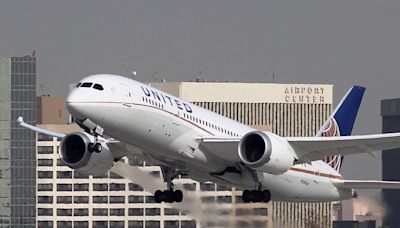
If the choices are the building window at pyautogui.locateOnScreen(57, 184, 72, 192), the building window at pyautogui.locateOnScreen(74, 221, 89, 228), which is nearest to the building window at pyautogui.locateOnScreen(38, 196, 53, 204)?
the building window at pyautogui.locateOnScreen(57, 184, 72, 192)

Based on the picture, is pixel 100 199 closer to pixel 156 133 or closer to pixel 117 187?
pixel 117 187

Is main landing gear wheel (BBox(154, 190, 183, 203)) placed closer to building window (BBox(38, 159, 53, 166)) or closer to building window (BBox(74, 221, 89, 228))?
building window (BBox(74, 221, 89, 228))

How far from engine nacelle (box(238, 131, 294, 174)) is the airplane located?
0.18ft

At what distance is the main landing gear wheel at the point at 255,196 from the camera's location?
289 ft

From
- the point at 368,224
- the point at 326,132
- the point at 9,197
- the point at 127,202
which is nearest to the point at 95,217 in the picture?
the point at 127,202

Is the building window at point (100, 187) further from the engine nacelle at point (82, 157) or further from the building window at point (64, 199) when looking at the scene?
the engine nacelle at point (82, 157)

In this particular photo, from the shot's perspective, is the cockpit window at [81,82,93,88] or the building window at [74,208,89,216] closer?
the cockpit window at [81,82,93,88]

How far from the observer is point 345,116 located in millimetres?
104312

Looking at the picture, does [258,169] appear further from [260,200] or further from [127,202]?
[127,202]

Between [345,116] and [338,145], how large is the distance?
51.5ft

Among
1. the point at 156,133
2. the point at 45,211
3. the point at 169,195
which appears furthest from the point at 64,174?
the point at 156,133

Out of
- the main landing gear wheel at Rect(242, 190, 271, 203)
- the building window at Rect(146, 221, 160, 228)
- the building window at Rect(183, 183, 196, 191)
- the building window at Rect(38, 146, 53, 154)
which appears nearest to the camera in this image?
the main landing gear wheel at Rect(242, 190, 271, 203)

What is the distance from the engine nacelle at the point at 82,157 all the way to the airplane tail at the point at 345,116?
18.0 metres

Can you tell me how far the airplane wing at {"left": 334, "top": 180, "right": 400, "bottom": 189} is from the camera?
92.4m
